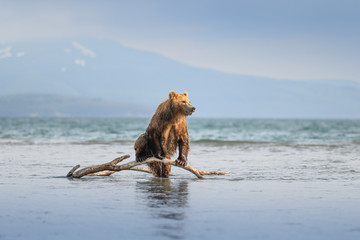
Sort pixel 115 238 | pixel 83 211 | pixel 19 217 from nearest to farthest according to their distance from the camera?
pixel 115 238 < pixel 19 217 < pixel 83 211

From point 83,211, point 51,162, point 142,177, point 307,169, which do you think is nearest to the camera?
point 83,211

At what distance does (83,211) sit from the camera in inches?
307

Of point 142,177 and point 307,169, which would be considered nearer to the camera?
point 142,177

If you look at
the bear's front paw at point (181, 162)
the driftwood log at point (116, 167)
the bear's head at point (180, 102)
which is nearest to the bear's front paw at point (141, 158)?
the driftwood log at point (116, 167)

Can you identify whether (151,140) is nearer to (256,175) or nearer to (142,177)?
(142,177)

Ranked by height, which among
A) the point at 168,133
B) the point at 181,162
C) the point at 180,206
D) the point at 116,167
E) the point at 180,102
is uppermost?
the point at 180,102

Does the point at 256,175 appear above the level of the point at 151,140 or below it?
below

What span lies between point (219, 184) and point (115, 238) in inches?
199

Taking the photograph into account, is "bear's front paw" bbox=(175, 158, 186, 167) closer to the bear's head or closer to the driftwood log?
the driftwood log

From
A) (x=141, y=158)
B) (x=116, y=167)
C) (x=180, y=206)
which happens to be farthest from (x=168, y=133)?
(x=180, y=206)

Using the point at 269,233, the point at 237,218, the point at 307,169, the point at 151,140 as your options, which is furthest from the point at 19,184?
the point at 307,169

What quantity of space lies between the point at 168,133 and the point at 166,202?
9.95ft

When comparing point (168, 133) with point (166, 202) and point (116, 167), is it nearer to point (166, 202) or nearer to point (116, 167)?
point (116, 167)

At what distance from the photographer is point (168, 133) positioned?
11500 millimetres
